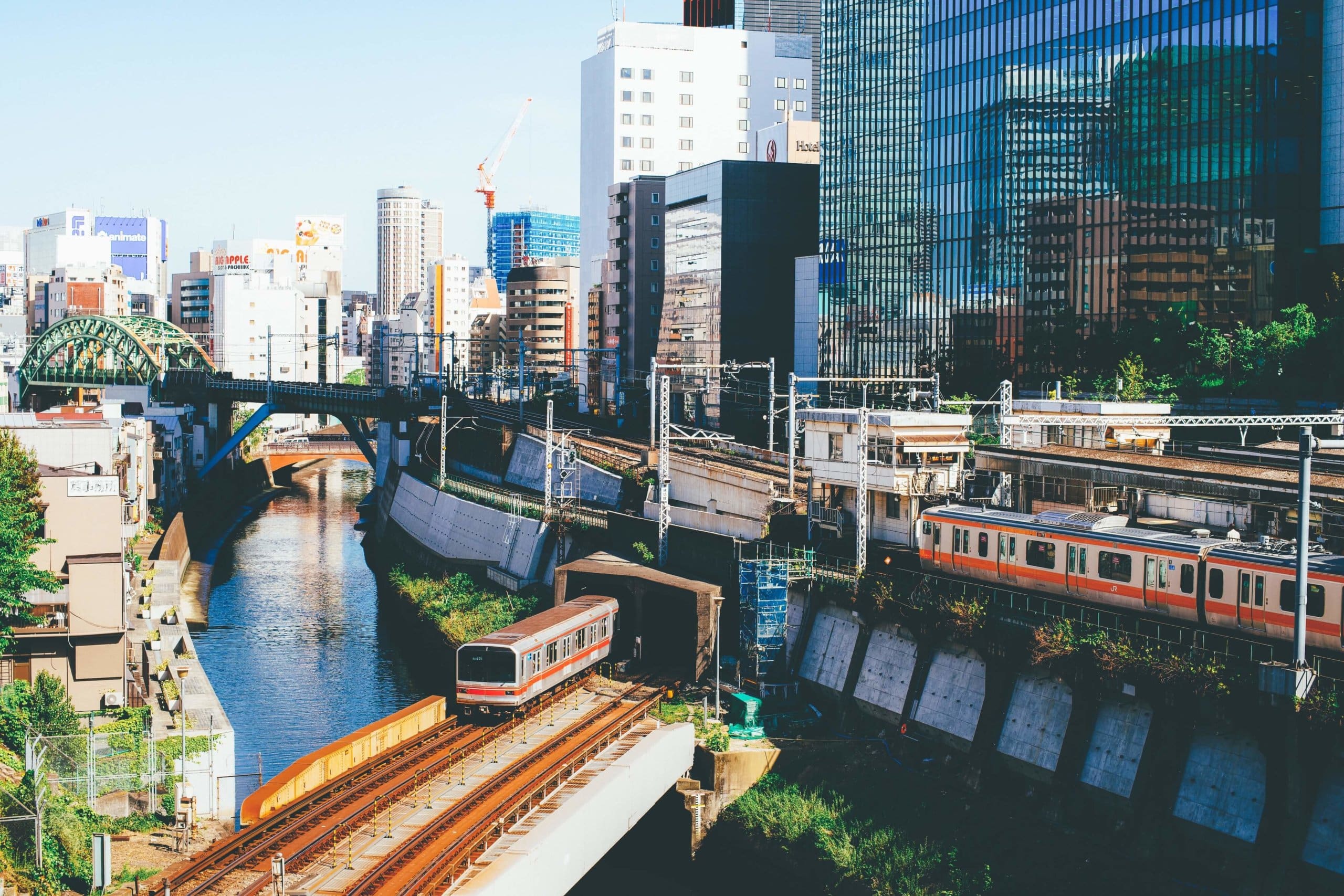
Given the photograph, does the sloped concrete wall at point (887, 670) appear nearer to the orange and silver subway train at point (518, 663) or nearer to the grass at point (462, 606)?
the orange and silver subway train at point (518, 663)

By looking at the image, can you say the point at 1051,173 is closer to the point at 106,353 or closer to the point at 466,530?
the point at 466,530

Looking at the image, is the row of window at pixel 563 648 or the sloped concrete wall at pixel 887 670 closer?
the row of window at pixel 563 648

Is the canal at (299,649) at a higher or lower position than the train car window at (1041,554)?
lower

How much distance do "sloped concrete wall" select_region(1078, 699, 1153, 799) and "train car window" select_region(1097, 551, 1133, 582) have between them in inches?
127

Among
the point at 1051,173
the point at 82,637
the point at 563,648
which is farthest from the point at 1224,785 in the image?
the point at 1051,173

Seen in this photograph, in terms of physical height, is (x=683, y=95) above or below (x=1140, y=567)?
above

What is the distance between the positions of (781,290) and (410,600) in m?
41.5

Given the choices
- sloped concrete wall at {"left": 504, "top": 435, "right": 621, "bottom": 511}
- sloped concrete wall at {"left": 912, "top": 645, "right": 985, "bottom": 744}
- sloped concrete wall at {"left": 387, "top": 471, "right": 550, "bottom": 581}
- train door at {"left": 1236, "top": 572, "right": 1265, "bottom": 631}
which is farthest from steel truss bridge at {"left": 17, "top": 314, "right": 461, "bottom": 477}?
train door at {"left": 1236, "top": 572, "right": 1265, "bottom": 631}

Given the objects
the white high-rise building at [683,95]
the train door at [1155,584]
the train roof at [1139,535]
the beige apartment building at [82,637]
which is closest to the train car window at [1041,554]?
the train roof at [1139,535]

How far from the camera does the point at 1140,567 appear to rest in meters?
36.1

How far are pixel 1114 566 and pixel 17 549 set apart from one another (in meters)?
28.8

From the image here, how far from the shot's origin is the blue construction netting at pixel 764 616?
154 ft

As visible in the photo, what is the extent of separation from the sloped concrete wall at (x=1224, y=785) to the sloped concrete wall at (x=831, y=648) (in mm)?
13351

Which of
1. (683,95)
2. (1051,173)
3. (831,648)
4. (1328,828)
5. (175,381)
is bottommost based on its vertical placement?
(1328,828)
